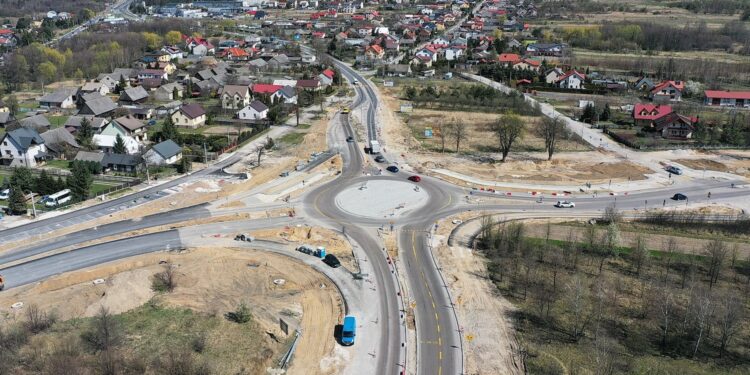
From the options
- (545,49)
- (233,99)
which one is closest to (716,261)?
(233,99)

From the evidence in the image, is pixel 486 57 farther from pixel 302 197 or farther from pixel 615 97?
pixel 302 197

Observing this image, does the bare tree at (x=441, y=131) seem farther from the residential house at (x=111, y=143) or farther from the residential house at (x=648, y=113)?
the residential house at (x=111, y=143)

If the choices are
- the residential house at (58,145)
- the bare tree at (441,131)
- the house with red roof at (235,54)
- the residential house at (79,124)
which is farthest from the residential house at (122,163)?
the house with red roof at (235,54)

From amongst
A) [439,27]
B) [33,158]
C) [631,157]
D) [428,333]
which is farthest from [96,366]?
[439,27]

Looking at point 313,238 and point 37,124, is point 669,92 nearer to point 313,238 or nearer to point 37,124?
point 313,238

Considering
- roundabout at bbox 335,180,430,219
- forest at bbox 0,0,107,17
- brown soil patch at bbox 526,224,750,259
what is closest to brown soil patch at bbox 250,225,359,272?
roundabout at bbox 335,180,430,219
